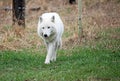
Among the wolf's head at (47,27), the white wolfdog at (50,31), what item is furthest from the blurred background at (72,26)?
the wolf's head at (47,27)

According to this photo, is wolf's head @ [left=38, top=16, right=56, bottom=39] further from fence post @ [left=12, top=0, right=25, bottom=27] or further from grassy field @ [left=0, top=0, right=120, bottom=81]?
fence post @ [left=12, top=0, right=25, bottom=27]

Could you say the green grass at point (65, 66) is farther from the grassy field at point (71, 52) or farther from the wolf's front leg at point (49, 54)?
the wolf's front leg at point (49, 54)

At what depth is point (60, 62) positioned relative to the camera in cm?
1101

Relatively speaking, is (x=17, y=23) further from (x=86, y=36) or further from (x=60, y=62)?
(x=60, y=62)

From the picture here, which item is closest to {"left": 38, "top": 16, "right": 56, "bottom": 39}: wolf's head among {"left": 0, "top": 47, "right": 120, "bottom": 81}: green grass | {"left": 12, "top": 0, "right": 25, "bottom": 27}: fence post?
{"left": 0, "top": 47, "right": 120, "bottom": 81}: green grass

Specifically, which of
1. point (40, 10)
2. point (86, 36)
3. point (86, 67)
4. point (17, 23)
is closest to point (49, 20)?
point (86, 67)

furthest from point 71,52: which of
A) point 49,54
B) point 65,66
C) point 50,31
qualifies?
point 65,66

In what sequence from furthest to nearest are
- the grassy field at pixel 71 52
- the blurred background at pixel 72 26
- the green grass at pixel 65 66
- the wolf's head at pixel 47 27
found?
the blurred background at pixel 72 26 < the wolf's head at pixel 47 27 < the grassy field at pixel 71 52 < the green grass at pixel 65 66

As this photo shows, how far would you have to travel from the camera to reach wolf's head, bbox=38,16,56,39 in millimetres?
10906

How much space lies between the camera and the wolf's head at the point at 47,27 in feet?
35.8

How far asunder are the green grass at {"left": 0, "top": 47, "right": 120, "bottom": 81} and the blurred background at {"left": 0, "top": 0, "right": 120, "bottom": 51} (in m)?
1.13

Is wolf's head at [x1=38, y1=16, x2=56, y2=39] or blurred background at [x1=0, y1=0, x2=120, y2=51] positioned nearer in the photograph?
wolf's head at [x1=38, y1=16, x2=56, y2=39]

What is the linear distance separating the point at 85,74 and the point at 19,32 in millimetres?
6897

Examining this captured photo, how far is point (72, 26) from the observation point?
17.2 m
